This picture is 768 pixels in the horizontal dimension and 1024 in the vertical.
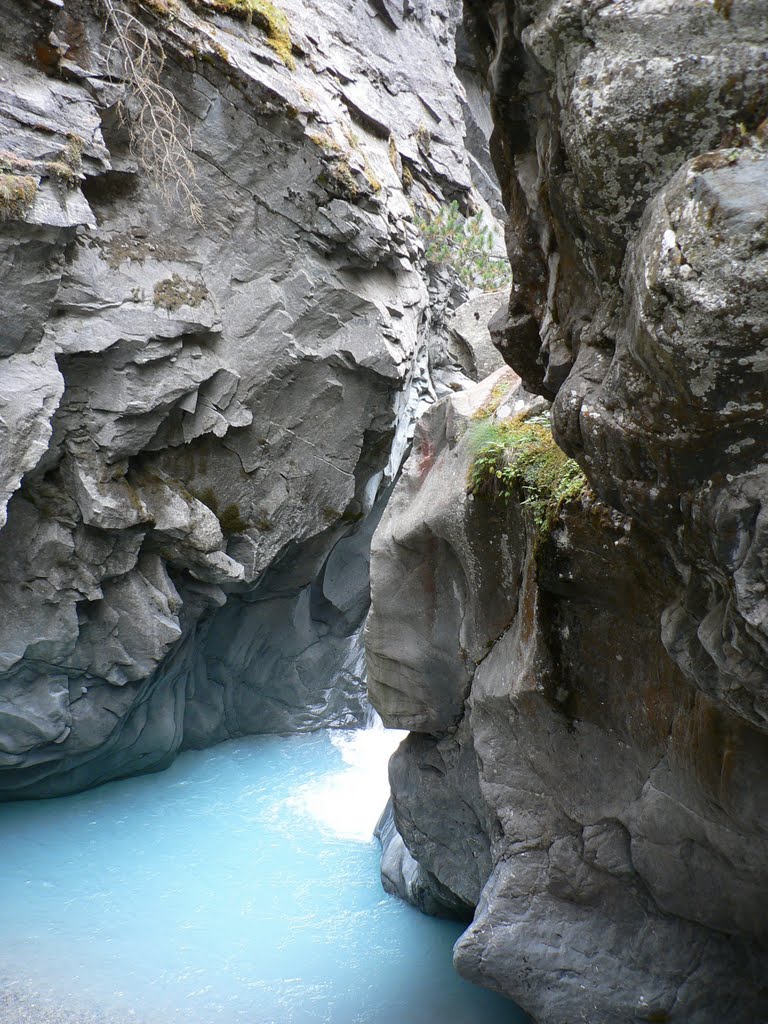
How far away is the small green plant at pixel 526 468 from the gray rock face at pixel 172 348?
4312mm

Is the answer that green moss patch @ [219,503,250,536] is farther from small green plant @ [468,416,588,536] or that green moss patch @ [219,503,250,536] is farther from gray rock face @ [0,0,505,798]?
small green plant @ [468,416,588,536]

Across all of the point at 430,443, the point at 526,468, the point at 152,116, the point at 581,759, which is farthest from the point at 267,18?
the point at 581,759

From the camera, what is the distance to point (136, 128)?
8391 mm

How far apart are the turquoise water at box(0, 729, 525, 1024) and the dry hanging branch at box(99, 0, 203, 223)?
764cm

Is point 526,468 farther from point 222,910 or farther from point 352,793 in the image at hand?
point 352,793

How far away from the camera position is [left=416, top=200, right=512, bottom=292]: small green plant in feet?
37.8

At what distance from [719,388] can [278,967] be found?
23.0 ft

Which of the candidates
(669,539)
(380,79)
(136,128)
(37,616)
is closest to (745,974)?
(669,539)

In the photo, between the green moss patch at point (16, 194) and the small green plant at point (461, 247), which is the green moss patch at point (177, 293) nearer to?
the green moss patch at point (16, 194)

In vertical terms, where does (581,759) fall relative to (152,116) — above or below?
below

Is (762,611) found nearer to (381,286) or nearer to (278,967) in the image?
(278,967)

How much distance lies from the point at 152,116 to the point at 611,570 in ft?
23.0

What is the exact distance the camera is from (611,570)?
177 inches

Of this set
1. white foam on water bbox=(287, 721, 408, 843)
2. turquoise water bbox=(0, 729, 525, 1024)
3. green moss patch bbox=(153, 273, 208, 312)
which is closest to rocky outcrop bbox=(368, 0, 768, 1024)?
turquoise water bbox=(0, 729, 525, 1024)
